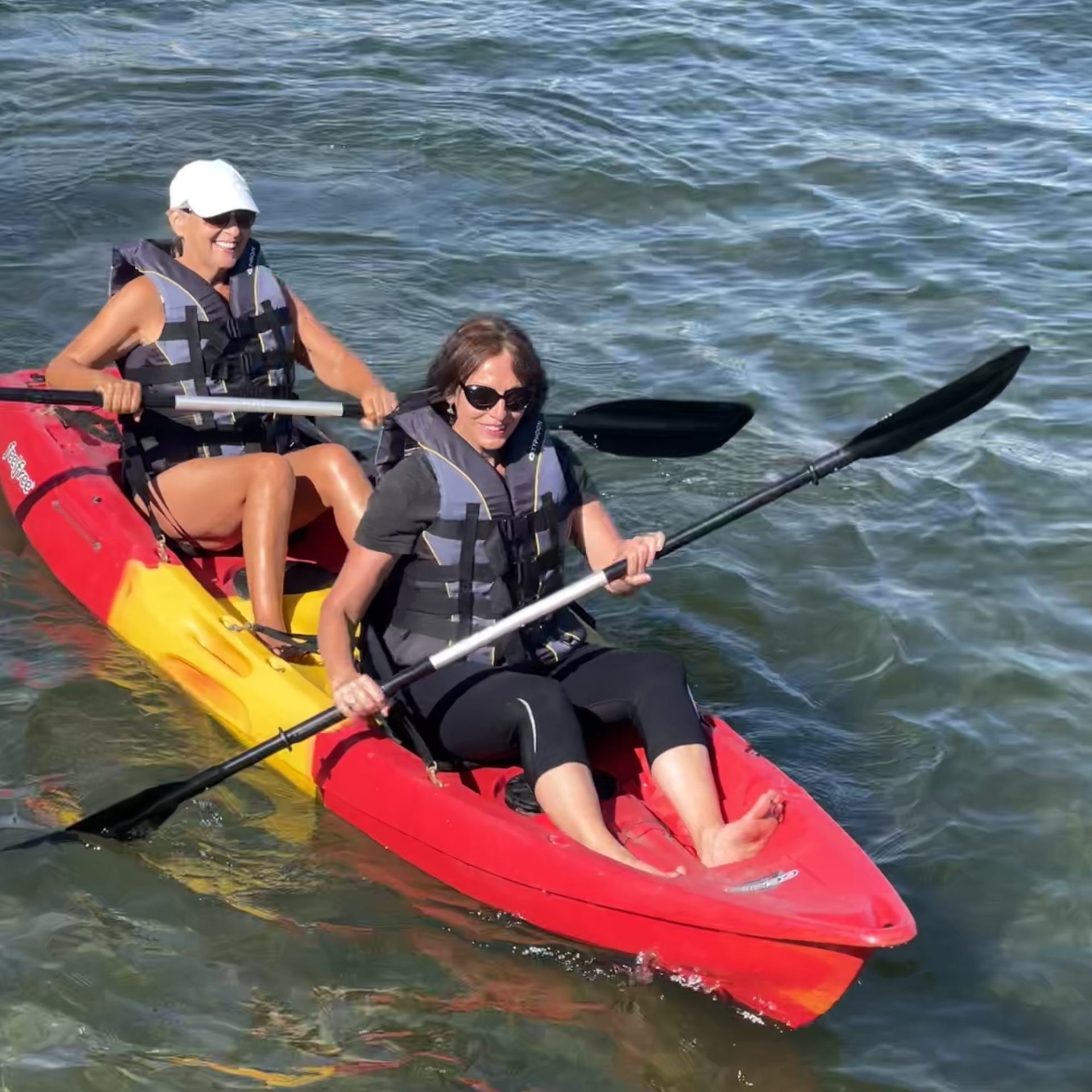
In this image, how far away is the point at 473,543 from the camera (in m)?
4.00

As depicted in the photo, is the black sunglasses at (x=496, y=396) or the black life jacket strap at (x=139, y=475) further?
the black life jacket strap at (x=139, y=475)

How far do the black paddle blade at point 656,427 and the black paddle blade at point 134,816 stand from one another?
1.54 m

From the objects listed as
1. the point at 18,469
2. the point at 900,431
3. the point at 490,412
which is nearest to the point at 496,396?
the point at 490,412

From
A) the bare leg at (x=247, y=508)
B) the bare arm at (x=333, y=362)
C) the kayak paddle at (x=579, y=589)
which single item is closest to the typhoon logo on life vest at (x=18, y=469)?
the bare leg at (x=247, y=508)

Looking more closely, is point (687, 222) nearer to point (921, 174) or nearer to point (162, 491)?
point (921, 174)

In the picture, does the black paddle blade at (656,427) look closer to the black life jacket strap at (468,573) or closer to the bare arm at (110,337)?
the black life jacket strap at (468,573)

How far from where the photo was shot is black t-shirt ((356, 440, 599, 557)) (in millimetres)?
3965

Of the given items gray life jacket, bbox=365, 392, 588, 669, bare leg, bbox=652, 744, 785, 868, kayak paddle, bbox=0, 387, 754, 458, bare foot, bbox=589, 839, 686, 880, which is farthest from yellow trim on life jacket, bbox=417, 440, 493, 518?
bare foot, bbox=589, 839, 686, 880

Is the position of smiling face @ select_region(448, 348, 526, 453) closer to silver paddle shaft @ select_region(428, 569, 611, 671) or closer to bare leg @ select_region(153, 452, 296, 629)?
silver paddle shaft @ select_region(428, 569, 611, 671)

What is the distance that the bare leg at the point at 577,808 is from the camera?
382 cm

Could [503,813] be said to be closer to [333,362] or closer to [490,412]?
[490,412]

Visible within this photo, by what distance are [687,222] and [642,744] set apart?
216 inches

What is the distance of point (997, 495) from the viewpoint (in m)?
6.38

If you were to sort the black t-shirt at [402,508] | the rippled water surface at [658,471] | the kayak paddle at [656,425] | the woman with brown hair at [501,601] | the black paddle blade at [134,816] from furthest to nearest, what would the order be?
the kayak paddle at [656,425]
the black paddle blade at [134,816]
the black t-shirt at [402,508]
the woman with brown hair at [501,601]
the rippled water surface at [658,471]
